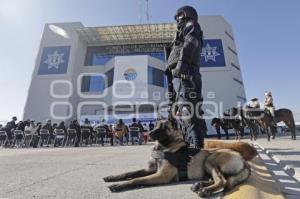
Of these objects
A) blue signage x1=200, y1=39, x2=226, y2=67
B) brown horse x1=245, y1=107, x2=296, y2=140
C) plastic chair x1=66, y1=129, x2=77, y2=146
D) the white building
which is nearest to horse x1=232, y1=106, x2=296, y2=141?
brown horse x1=245, y1=107, x2=296, y2=140

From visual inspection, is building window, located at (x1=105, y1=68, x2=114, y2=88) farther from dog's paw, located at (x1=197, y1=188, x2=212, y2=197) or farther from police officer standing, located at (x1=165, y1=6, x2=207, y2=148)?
dog's paw, located at (x1=197, y1=188, x2=212, y2=197)

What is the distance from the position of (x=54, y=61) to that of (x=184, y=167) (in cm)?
3931

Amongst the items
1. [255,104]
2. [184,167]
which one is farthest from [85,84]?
[184,167]

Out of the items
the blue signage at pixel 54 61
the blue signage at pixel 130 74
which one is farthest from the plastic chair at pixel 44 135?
the blue signage at pixel 54 61

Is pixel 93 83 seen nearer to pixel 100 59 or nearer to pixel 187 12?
pixel 100 59

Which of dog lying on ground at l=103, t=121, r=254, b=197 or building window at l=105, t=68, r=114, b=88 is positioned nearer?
dog lying on ground at l=103, t=121, r=254, b=197

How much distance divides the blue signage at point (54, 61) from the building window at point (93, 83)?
4130 millimetres

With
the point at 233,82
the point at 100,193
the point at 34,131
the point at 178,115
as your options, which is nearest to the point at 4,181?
the point at 100,193

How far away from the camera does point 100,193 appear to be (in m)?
2.41

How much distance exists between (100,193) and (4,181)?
1441 mm

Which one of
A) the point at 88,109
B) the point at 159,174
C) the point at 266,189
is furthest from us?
the point at 88,109

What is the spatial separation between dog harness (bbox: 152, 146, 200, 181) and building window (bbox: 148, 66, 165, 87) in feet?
110

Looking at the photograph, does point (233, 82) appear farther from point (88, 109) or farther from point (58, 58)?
point (58, 58)

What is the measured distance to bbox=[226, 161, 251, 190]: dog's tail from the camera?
239 centimetres
